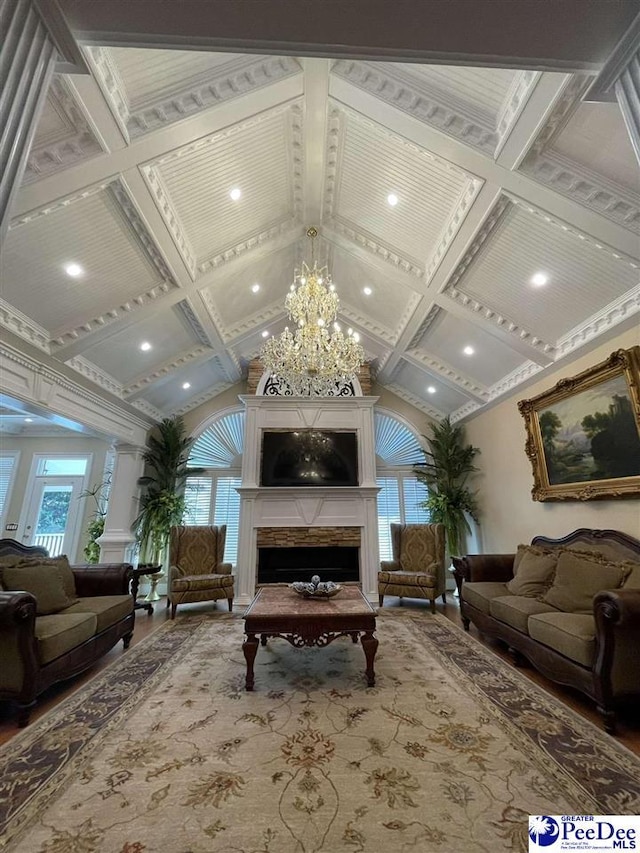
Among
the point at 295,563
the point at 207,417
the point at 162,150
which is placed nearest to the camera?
the point at 162,150

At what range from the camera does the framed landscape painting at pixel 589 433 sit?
2898 mm

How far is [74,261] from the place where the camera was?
2955mm

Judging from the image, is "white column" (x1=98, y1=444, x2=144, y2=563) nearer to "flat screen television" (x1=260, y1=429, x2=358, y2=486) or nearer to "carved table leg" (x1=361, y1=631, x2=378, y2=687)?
"flat screen television" (x1=260, y1=429, x2=358, y2=486)

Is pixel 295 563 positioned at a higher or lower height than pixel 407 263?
lower

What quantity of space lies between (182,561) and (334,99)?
5.52 m

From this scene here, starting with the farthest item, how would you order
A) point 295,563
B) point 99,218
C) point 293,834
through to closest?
point 295,563, point 99,218, point 293,834

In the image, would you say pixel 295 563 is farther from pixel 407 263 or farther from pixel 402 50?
pixel 402 50

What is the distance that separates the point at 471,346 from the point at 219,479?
4732 millimetres

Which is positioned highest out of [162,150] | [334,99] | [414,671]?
[334,99]

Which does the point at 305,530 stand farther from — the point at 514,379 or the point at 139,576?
the point at 514,379

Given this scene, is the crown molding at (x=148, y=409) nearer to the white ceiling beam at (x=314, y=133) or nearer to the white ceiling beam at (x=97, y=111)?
the white ceiling beam at (x=97, y=111)

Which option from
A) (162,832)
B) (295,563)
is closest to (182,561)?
(295,563)

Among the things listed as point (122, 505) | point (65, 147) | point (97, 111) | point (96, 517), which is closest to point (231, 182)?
point (97, 111)

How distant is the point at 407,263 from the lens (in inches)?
160
